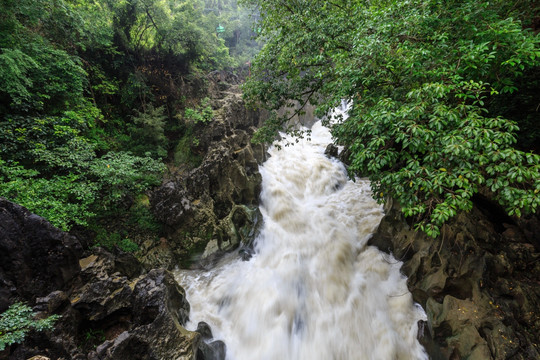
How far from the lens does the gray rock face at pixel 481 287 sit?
14.7 feet

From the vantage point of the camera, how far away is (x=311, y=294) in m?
7.16

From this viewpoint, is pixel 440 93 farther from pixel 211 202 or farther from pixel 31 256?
pixel 211 202

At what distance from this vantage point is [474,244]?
5.54 m

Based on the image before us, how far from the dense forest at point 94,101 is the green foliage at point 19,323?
7.29 ft

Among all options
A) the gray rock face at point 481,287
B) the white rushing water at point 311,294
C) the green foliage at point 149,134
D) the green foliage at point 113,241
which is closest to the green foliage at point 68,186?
the green foliage at point 113,241

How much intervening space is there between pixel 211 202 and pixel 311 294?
564cm

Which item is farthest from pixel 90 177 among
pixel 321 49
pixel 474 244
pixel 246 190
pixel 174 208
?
pixel 474 244

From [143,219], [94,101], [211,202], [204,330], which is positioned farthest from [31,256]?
[94,101]

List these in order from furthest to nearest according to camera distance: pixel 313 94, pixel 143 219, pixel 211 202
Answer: pixel 211 202, pixel 143 219, pixel 313 94

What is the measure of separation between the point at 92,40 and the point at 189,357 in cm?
1322

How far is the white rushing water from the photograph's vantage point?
232 inches

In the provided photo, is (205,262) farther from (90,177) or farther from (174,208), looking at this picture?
(90,177)

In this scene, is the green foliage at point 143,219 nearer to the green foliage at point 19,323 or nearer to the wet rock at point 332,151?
the green foliage at point 19,323

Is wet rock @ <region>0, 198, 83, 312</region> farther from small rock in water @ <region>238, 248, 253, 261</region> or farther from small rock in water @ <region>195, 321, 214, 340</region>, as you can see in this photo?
small rock in water @ <region>238, 248, 253, 261</region>
